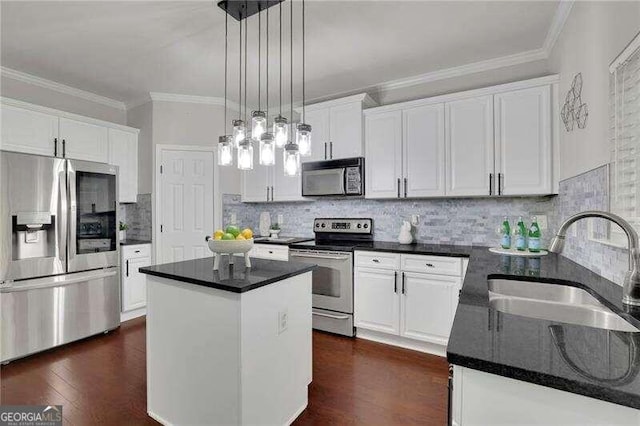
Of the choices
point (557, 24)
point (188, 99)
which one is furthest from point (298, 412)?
point (188, 99)

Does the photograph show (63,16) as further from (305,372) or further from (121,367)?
(305,372)

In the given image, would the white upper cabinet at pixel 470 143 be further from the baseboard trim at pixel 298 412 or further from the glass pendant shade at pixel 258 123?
the baseboard trim at pixel 298 412

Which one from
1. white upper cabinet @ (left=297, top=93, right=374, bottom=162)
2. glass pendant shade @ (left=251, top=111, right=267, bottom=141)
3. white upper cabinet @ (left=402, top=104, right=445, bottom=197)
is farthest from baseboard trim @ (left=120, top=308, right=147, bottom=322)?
white upper cabinet @ (left=402, top=104, right=445, bottom=197)

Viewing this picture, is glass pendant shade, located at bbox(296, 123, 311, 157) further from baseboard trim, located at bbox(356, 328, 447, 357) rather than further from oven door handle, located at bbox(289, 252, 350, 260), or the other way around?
baseboard trim, located at bbox(356, 328, 447, 357)

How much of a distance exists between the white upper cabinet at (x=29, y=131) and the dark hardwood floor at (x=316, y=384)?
1.92 metres

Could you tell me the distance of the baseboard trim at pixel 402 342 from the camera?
2861 millimetres

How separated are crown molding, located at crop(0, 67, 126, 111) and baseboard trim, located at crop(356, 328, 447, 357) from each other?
4.09 metres

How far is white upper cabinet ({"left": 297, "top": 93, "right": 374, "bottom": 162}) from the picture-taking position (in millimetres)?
3477

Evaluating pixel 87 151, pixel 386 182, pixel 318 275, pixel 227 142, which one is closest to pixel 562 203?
pixel 386 182

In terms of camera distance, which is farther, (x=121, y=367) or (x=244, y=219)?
(x=244, y=219)

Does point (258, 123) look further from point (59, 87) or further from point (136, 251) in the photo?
point (59, 87)

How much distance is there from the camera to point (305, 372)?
209 cm

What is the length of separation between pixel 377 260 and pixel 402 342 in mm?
797

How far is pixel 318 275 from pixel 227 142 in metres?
1.79
